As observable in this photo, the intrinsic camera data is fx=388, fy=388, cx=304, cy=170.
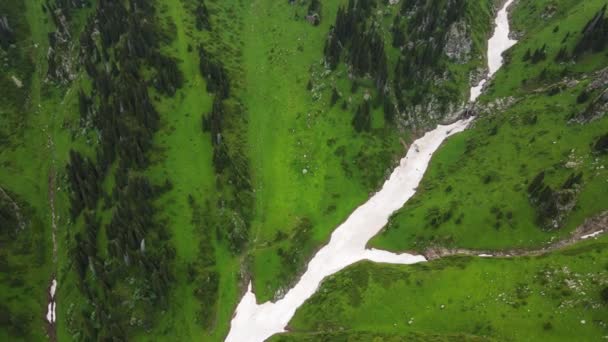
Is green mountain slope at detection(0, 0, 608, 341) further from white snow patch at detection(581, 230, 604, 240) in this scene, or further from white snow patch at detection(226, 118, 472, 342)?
white snow patch at detection(581, 230, 604, 240)

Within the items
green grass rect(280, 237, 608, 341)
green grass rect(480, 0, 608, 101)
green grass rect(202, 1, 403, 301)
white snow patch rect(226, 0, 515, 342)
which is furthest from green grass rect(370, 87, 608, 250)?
green grass rect(202, 1, 403, 301)

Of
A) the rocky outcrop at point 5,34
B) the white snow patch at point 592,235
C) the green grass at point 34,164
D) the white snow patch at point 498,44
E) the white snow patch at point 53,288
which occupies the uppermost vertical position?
the white snow patch at point 498,44

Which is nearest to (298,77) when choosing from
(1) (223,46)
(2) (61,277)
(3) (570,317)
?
(1) (223,46)

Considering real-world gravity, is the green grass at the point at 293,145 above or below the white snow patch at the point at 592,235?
below

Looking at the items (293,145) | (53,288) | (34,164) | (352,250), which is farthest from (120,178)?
(352,250)

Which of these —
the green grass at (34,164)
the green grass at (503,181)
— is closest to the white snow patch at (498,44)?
the green grass at (503,181)

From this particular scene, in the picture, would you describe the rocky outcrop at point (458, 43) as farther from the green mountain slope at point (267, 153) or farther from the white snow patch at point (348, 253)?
the white snow patch at point (348, 253)

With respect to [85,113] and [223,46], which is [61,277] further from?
[223,46]

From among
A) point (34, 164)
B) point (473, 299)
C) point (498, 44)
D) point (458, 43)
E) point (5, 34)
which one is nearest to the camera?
point (473, 299)

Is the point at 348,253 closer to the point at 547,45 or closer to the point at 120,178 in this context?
the point at 120,178
